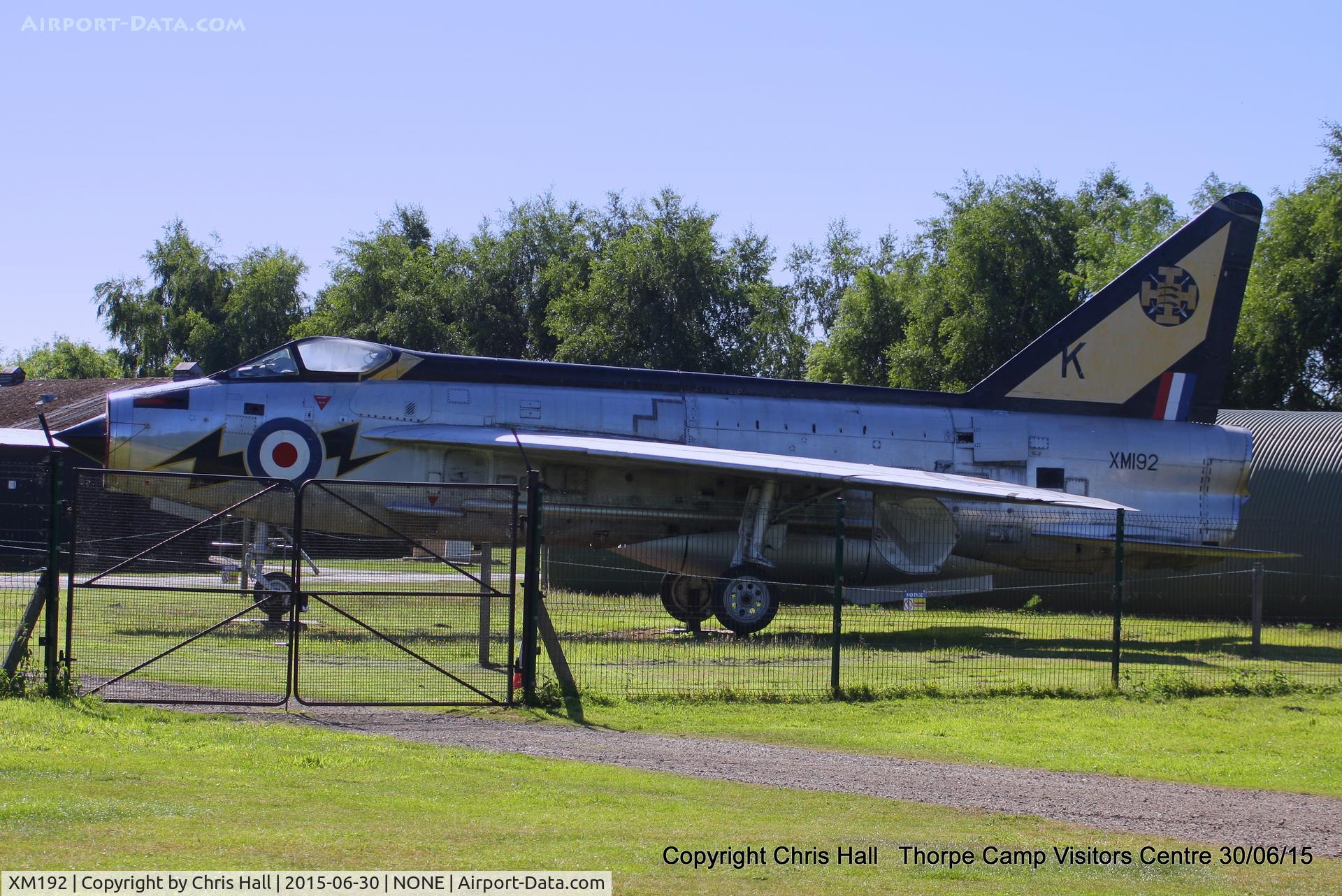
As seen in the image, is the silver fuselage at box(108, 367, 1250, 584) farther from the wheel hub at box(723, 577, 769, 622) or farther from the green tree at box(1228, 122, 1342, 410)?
the green tree at box(1228, 122, 1342, 410)

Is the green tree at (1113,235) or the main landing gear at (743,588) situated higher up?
the green tree at (1113,235)

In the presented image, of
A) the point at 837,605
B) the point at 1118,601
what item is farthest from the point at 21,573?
the point at 1118,601

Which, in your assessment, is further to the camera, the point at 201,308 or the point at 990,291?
the point at 201,308

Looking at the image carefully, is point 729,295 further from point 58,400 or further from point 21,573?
point 21,573

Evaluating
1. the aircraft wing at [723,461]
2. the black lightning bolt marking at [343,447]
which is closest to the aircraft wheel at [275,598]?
the black lightning bolt marking at [343,447]

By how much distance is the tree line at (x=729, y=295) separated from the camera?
38875 mm

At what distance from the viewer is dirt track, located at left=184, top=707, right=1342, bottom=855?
762 centimetres

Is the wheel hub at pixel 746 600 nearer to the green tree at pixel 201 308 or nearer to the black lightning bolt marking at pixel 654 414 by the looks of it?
the black lightning bolt marking at pixel 654 414

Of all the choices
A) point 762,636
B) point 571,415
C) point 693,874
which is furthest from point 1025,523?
point 693,874

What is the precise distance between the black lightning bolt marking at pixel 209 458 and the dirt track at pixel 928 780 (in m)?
7.67

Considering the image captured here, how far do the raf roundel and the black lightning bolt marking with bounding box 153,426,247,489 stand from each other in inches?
7.5

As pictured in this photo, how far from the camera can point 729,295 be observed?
57094 mm

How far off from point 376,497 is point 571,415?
3.29 meters

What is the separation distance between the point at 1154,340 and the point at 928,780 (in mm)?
14703
